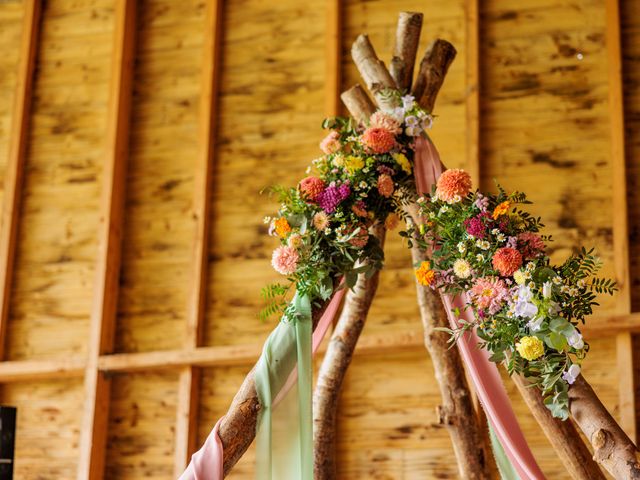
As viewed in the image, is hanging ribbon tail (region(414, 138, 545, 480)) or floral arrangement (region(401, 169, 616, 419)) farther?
hanging ribbon tail (region(414, 138, 545, 480))

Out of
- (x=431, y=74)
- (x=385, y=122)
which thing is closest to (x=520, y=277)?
(x=385, y=122)

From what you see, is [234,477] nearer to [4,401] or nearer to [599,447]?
[4,401]

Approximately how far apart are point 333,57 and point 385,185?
1.87m

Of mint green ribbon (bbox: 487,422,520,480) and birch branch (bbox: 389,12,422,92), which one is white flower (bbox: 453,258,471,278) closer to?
mint green ribbon (bbox: 487,422,520,480)

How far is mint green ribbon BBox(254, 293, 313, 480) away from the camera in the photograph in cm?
324

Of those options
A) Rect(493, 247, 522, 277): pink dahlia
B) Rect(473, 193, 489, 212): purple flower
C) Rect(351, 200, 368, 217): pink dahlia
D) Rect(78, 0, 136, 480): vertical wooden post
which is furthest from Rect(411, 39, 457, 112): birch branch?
Rect(78, 0, 136, 480): vertical wooden post

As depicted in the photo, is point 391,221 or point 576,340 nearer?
point 576,340

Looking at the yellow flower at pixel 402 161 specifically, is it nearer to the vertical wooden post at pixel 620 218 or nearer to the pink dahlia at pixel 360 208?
the pink dahlia at pixel 360 208

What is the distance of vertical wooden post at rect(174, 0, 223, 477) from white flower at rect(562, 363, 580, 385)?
250 centimetres

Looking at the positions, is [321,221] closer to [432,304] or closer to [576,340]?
[432,304]

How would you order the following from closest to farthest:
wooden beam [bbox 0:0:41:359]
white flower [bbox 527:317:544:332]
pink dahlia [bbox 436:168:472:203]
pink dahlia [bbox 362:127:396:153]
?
1. white flower [bbox 527:317:544:332]
2. pink dahlia [bbox 436:168:472:203]
3. pink dahlia [bbox 362:127:396:153]
4. wooden beam [bbox 0:0:41:359]

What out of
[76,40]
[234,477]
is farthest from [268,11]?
[234,477]

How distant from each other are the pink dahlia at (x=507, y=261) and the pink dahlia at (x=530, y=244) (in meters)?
0.07

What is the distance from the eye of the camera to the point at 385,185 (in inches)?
142
